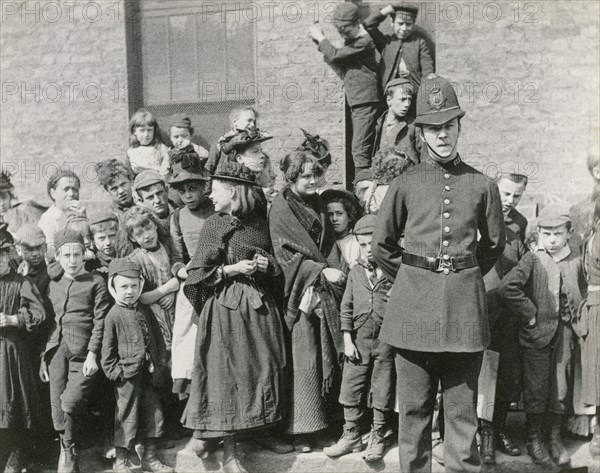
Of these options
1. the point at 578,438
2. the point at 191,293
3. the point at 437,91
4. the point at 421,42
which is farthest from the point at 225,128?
the point at 578,438

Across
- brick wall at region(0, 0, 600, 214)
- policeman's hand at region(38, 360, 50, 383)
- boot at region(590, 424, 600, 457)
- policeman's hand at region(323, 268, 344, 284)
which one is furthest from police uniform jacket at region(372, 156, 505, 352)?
brick wall at region(0, 0, 600, 214)

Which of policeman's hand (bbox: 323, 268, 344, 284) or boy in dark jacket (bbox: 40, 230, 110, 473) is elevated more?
policeman's hand (bbox: 323, 268, 344, 284)

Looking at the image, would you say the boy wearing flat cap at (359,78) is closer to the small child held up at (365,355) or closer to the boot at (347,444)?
the small child held up at (365,355)

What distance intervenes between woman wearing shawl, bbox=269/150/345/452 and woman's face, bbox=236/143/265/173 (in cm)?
33

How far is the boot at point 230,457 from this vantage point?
460 centimetres

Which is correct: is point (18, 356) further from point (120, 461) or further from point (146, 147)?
point (146, 147)

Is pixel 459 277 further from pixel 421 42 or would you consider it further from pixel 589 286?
pixel 421 42

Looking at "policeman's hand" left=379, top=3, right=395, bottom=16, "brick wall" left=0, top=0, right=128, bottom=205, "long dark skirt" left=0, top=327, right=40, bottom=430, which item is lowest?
"long dark skirt" left=0, top=327, right=40, bottom=430

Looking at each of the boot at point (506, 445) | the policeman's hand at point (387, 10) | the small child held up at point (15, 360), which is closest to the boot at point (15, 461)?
the small child held up at point (15, 360)

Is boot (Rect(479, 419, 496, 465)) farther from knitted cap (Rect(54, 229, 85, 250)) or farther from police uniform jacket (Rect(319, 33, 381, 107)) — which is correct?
police uniform jacket (Rect(319, 33, 381, 107))

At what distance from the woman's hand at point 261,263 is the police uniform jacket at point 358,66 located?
8.88 feet

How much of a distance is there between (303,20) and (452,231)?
12.6ft

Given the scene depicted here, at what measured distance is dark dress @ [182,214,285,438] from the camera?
4488 millimetres

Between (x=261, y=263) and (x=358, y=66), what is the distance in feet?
9.64
